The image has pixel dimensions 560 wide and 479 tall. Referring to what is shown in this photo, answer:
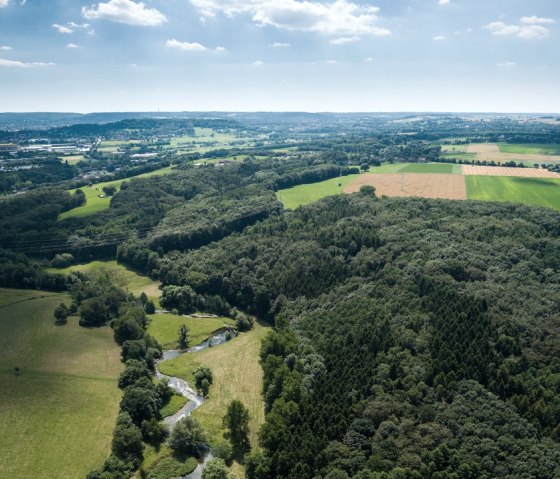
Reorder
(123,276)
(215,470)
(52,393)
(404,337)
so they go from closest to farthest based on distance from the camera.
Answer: (215,470) < (52,393) < (404,337) < (123,276)

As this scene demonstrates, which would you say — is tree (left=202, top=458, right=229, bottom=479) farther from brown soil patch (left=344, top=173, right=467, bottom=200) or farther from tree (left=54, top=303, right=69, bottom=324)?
brown soil patch (left=344, top=173, right=467, bottom=200)

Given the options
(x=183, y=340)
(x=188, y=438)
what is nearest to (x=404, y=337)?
(x=188, y=438)

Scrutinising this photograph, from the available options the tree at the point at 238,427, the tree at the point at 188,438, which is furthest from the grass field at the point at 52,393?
the tree at the point at 238,427

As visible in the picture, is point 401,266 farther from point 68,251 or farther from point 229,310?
point 68,251

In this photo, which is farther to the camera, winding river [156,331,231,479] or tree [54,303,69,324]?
tree [54,303,69,324]

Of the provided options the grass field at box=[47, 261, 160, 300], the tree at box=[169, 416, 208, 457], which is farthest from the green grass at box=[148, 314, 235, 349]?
the tree at box=[169, 416, 208, 457]

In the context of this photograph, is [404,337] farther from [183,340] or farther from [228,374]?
A: [183,340]
